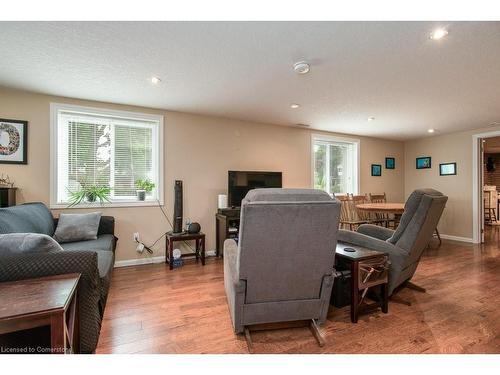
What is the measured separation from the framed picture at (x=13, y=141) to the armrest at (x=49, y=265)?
2.40 metres

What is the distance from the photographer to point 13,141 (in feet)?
9.39

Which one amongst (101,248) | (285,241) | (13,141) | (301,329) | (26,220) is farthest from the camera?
(13,141)

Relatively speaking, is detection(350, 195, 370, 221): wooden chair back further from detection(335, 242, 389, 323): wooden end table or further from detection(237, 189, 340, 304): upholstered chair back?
detection(237, 189, 340, 304): upholstered chair back

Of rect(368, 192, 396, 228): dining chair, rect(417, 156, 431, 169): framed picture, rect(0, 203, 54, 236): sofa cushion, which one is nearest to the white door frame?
rect(417, 156, 431, 169): framed picture

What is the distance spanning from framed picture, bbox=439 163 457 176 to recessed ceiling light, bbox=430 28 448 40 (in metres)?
4.34

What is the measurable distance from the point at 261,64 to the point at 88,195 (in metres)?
2.71

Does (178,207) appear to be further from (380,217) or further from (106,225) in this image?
(380,217)

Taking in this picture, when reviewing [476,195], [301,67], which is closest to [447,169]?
[476,195]

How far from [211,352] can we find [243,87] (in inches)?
101

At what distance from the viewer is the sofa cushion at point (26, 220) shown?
194 centimetres

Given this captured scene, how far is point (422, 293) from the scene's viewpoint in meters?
2.45

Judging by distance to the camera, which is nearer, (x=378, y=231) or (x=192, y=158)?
(x=378, y=231)

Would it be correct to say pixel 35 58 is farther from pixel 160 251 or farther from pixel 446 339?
pixel 446 339
